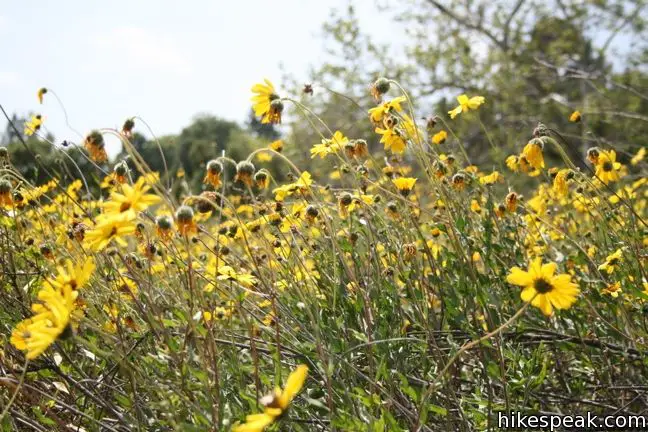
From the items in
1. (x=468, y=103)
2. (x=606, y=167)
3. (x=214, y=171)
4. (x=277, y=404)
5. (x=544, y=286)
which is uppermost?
(x=468, y=103)

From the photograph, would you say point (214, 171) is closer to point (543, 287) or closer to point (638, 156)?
point (543, 287)

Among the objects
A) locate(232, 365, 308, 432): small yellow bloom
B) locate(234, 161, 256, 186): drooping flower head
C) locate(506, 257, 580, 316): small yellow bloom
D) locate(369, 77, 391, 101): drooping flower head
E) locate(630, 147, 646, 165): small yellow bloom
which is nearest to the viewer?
locate(232, 365, 308, 432): small yellow bloom

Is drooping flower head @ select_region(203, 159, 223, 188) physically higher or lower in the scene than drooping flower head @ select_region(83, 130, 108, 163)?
higher

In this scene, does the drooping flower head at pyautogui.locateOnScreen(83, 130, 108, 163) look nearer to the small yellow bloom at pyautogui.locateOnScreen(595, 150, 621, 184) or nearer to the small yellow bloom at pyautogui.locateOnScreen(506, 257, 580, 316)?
the small yellow bloom at pyautogui.locateOnScreen(506, 257, 580, 316)

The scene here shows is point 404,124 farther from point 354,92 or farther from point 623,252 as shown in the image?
point 354,92

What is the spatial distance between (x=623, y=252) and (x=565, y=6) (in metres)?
11.7

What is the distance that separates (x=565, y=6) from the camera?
487 inches

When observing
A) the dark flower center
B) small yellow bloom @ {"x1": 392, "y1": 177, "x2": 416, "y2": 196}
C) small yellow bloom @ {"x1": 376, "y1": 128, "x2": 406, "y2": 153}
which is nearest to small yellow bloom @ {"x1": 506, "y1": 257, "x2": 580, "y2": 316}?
the dark flower center

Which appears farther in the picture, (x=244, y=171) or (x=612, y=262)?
(x=612, y=262)

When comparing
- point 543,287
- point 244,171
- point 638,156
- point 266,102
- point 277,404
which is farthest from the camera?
point 638,156

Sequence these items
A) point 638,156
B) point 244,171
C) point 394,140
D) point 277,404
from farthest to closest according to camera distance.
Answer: point 638,156 → point 394,140 → point 244,171 → point 277,404

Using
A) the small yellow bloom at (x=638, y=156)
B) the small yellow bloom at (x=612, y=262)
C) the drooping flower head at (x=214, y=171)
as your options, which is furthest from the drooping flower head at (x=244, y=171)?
the small yellow bloom at (x=638, y=156)

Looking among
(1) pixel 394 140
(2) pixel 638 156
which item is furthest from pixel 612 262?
(2) pixel 638 156

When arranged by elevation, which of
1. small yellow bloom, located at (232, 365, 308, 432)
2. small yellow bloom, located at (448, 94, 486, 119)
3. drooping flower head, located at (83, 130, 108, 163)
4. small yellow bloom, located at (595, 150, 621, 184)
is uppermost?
small yellow bloom, located at (448, 94, 486, 119)
